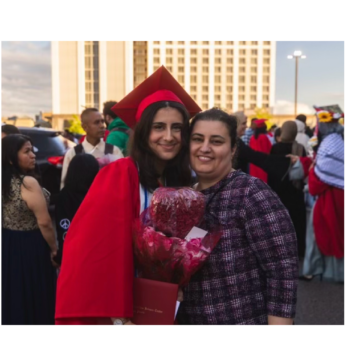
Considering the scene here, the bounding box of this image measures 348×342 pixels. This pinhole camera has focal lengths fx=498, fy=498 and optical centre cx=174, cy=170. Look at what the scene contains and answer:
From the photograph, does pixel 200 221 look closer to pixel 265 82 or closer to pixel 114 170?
pixel 114 170

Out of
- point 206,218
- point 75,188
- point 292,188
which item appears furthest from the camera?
point 292,188

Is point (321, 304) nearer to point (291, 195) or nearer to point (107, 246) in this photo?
point (291, 195)

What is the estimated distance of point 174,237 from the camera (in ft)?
6.10

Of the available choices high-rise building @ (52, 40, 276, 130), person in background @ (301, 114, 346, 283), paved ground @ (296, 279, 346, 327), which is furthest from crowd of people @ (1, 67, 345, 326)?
high-rise building @ (52, 40, 276, 130)

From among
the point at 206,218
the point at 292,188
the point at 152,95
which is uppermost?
the point at 152,95

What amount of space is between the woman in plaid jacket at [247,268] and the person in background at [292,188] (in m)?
4.24

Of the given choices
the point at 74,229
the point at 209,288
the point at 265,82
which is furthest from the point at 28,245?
the point at 265,82

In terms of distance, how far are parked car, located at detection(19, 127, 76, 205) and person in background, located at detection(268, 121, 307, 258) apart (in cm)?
421

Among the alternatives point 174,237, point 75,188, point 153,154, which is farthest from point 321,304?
point 174,237

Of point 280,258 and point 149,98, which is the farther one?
point 149,98

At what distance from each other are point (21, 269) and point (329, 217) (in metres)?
3.51

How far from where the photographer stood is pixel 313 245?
5980 mm

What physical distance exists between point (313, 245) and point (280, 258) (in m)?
4.22

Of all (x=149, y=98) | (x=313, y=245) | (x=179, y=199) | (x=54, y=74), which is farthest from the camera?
(x=54, y=74)
